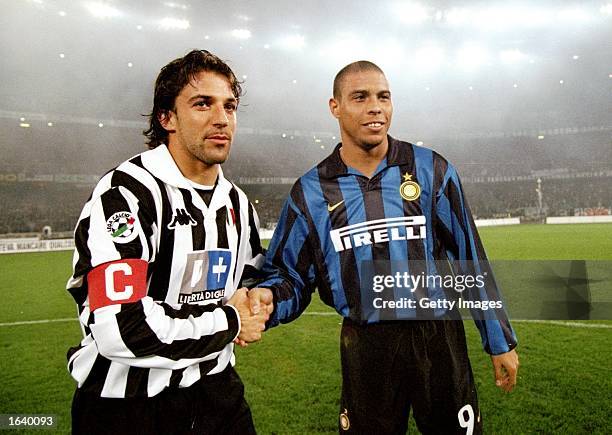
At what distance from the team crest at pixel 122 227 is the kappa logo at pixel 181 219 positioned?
0.18m

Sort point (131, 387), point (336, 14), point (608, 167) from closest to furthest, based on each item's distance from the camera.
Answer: point (131, 387)
point (336, 14)
point (608, 167)

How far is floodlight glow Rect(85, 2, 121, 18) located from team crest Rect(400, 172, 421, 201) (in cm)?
2983

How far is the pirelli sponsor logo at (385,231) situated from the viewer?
207 cm

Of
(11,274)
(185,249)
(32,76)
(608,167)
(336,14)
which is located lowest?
(11,274)

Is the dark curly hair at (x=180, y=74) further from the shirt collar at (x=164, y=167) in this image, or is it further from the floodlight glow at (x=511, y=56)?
the floodlight glow at (x=511, y=56)

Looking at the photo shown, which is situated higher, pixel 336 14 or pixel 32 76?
pixel 336 14

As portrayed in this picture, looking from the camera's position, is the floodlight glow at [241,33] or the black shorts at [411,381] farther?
the floodlight glow at [241,33]

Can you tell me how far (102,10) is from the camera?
2661cm

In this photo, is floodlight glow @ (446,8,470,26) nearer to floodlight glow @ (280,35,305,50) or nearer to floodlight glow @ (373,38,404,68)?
floodlight glow @ (373,38,404,68)

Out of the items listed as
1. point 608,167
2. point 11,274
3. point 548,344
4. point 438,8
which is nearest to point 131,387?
point 548,344

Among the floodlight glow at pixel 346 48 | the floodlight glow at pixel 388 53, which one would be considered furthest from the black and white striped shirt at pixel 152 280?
the floodlight glow at pixel 388 53

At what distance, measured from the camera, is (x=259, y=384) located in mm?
4066

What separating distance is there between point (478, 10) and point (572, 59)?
1165 centimetres

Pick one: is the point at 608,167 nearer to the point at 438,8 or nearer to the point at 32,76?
the point at 438,8
